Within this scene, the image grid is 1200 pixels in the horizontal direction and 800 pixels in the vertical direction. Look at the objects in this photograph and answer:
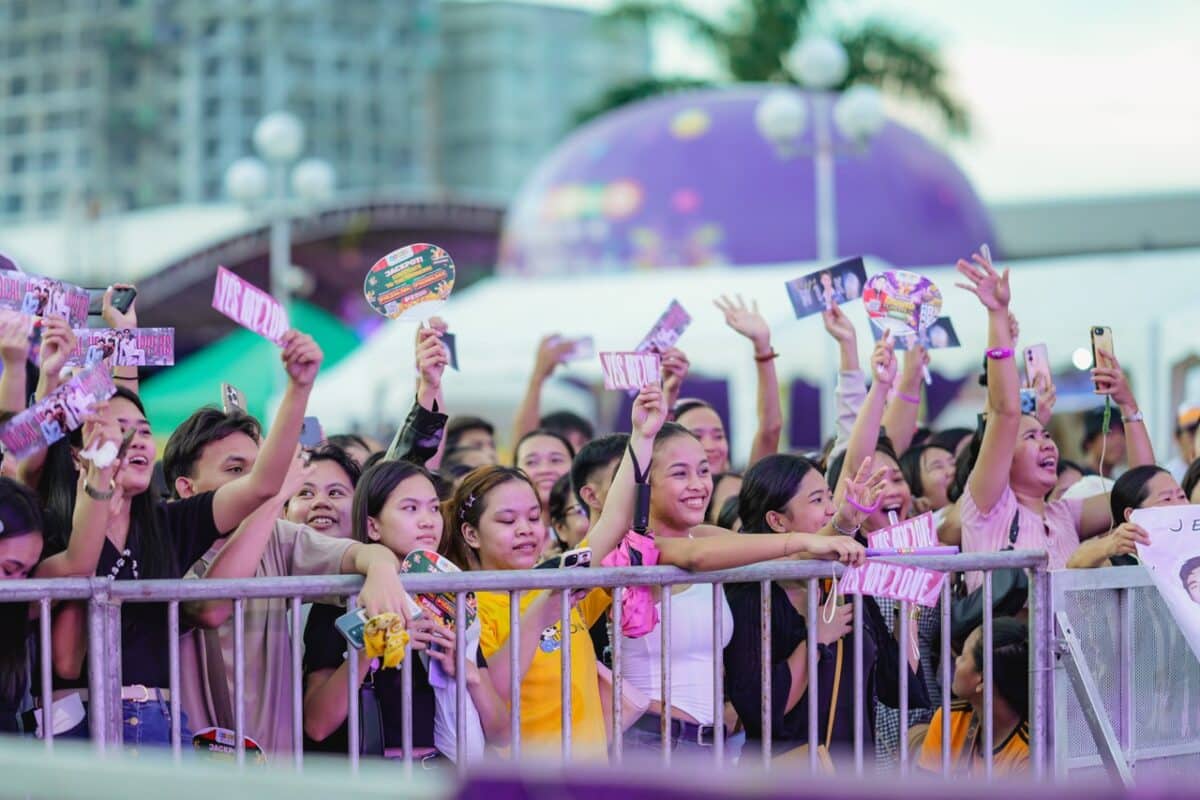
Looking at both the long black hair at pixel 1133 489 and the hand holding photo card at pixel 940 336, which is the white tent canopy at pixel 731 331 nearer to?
the hand holding photo card at pixel 940 336

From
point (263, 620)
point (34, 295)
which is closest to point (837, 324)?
point (263, 620)

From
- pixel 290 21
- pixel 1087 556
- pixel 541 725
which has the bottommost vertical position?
pixel 541 725

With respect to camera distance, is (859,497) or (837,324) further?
(837,324)

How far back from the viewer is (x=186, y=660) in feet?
14.4

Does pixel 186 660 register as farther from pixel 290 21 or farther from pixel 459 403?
pixel 290 21

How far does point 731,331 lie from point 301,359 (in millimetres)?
11098

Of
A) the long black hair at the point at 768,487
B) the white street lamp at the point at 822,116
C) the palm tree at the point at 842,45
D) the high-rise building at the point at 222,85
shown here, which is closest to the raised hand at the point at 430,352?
the long black hair at the point at 768,487

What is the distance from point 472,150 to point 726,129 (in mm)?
40625

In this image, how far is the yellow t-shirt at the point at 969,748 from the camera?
4.88 meters

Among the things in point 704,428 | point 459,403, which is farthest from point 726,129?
point 704,428

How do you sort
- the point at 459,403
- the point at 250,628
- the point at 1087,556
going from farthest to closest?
1. the point at 459,403
2. the point at 1087,556
3. the point at 250,628

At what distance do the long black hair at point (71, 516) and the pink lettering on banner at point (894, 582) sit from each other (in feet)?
5.49

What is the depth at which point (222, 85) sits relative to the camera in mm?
56094

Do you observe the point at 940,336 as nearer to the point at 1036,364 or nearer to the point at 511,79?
the point at 1036,364
